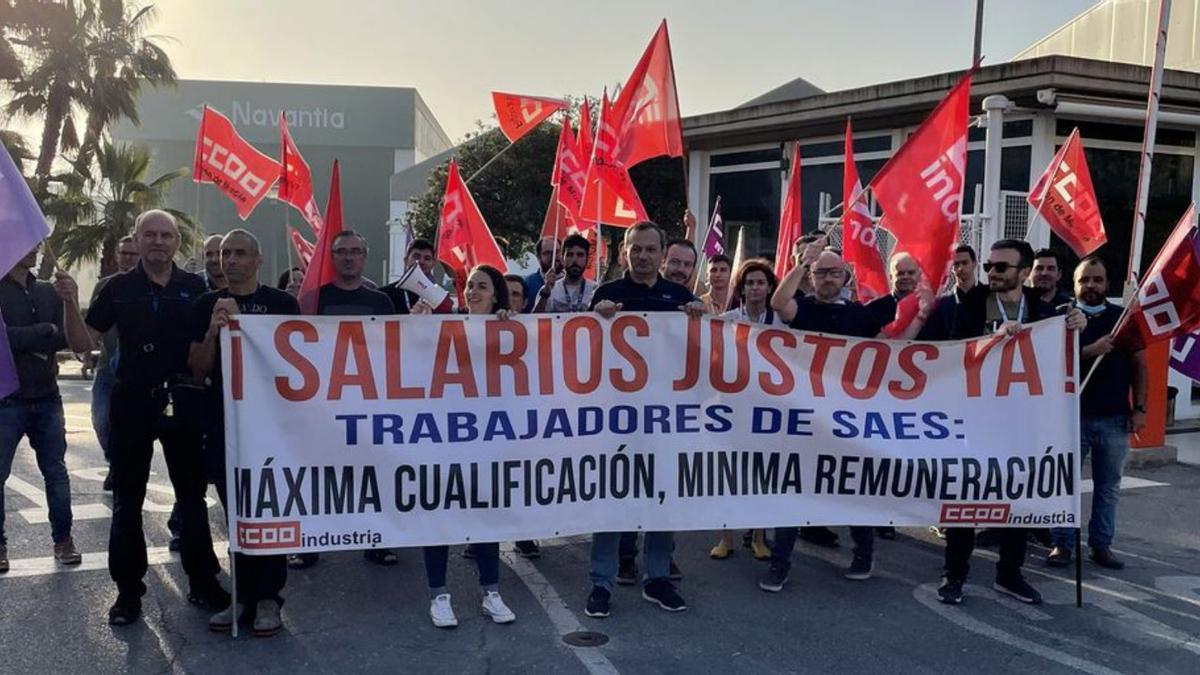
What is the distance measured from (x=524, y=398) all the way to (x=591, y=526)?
73cm

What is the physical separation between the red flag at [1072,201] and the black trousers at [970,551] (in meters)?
3.87

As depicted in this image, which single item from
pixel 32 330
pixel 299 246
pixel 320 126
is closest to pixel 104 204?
pixel 299 246

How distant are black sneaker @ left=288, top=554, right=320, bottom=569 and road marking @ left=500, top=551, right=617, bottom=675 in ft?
3.74

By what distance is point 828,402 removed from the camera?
16.8 feet

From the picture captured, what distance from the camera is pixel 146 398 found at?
4.61 m

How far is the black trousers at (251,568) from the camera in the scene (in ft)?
15.3

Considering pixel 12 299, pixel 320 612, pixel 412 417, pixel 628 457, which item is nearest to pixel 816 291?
pixel 628 457

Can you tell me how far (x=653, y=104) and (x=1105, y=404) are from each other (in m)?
4.36

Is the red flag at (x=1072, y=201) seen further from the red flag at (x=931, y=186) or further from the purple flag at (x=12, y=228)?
the purple flag at (x=12, y=228)

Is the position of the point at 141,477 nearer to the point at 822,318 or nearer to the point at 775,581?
the point at 775,581

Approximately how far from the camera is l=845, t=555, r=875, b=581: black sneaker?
18.5ft

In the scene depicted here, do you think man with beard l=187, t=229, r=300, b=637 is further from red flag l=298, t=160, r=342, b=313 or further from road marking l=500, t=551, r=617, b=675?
road marking l=500, t=551, r=617, b=675

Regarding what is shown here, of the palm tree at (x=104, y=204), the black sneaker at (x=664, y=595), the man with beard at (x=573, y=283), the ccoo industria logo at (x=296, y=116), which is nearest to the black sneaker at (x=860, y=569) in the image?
the black sneaker at (x=664, y=595)

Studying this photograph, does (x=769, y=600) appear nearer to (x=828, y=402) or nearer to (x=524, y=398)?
(x=828, y=402)
